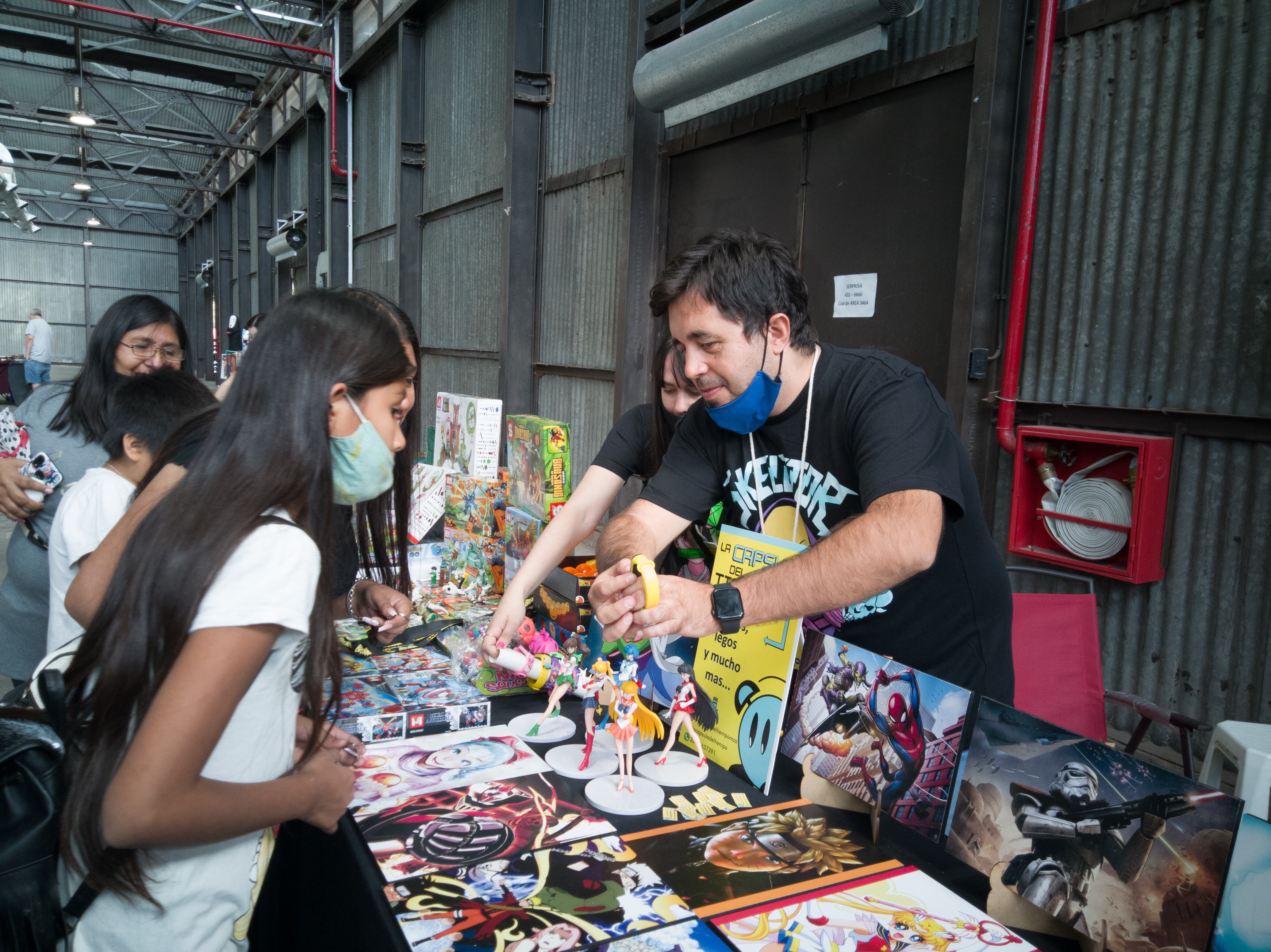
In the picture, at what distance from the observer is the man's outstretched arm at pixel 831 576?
4.46ft

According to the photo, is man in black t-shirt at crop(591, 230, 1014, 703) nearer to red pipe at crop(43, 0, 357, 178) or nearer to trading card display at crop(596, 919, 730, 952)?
trading card display at crop(596, 919, 730, 952)

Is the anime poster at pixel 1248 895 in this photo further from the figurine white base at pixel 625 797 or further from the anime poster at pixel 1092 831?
the figurine white base at pixel 625 797

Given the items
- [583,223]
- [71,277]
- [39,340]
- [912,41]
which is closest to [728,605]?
[912,41]

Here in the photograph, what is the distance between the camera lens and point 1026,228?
2.79m

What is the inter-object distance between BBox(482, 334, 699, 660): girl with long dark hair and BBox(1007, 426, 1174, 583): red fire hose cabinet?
119 centimetres

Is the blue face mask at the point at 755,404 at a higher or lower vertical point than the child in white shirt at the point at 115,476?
higher

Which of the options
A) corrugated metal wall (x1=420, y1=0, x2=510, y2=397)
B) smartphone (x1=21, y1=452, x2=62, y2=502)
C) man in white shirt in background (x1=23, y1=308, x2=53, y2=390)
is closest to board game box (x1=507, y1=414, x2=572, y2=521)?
smartphone (x1=21, y1=452, x2=62, y2=502)

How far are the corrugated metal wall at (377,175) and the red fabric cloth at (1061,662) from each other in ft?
24.6

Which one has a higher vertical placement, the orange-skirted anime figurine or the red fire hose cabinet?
the red fire hose cabinet

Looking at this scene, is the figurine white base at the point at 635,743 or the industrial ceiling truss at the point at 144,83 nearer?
the figurine white base at the point at 635,743

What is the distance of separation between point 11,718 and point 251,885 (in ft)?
1.30

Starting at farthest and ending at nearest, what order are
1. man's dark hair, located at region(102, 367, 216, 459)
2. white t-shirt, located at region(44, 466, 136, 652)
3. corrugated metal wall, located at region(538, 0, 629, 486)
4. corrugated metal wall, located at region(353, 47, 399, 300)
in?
corrugated metal wall, located at region(353, 47, 399, 300)
corrugated metal wall, located at region(538, 0, 629, 486)
man's dark hair, located at region(102, 367, 216, 459)
white t-shirt, located at region(44, 466, 136, 652)

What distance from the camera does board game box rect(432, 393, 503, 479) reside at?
12.3 feet

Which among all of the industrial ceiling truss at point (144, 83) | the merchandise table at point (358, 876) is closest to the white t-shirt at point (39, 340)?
the industrial ceiling truss at point (144, 83)
